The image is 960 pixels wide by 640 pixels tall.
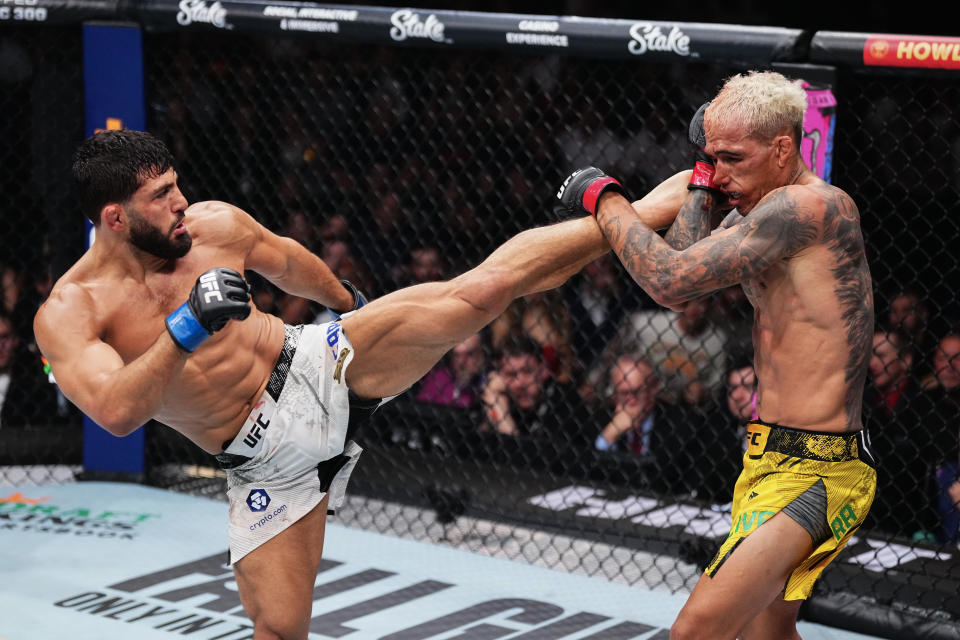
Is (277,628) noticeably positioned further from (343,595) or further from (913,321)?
(913,321)

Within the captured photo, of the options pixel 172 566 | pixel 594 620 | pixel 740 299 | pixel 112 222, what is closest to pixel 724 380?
pixel 740 299

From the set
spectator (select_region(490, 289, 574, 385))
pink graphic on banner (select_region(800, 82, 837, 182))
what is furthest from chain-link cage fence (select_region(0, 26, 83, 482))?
pink graphic on banner (select_region(800, 82, 837, 182))

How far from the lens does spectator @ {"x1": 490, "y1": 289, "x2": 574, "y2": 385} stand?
14.0 feet

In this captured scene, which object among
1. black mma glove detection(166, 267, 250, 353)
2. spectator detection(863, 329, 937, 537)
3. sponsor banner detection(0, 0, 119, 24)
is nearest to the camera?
black mma glove detection(166, 267, 250, 353)

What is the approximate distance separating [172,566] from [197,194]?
61.2 inches

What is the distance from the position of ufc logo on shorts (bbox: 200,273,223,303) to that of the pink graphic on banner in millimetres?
1666

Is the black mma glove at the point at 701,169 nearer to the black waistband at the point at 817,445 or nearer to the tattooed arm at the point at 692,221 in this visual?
the tattooed arm at the point at 692,221

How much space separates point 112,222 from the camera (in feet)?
7.66

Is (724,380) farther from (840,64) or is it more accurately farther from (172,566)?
(172,566)

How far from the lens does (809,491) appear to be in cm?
215

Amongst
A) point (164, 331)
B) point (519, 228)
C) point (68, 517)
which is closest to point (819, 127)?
point (519, 228)

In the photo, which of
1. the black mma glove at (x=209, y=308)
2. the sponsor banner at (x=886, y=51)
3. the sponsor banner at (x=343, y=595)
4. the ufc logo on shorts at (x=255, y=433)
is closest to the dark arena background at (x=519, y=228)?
the sponsor banner at (x=886, y=51)

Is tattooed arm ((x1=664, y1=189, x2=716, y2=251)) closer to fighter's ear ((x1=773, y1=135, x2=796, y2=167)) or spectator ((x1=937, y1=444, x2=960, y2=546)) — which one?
fighter's ear ((x1=773, y1=135, x2=796, y2=167))

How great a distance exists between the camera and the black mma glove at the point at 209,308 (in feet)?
6.70
